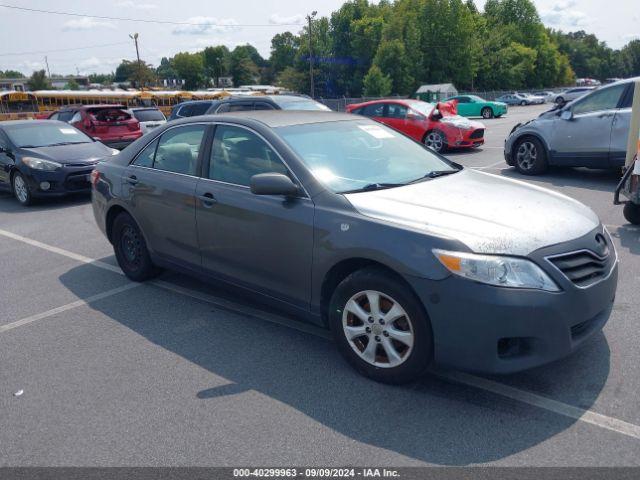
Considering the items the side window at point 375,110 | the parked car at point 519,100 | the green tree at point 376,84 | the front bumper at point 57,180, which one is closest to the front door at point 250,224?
the front bumper at point 57,180

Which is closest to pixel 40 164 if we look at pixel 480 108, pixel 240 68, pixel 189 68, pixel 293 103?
pixel 293 103

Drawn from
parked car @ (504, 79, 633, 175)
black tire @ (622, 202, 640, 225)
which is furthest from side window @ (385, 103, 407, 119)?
black tire @ (622, 202, 640, 225)

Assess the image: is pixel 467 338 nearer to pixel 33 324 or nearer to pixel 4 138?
pixel 33 324

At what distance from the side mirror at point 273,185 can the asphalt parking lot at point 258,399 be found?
3.76ft

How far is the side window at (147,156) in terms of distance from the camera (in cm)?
539

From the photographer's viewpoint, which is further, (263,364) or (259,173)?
(259,173)

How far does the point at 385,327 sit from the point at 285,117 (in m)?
2.08

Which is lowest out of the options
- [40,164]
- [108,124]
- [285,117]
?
[40,164]

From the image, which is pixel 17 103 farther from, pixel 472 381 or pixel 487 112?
pixel 472 381

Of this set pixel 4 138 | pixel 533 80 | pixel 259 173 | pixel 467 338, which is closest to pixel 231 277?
pixel 259 173

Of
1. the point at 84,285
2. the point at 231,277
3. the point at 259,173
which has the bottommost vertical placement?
the point at 84,285

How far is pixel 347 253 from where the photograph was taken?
3607 millimetres

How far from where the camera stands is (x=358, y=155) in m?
4.39

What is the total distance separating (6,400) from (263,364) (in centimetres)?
161
